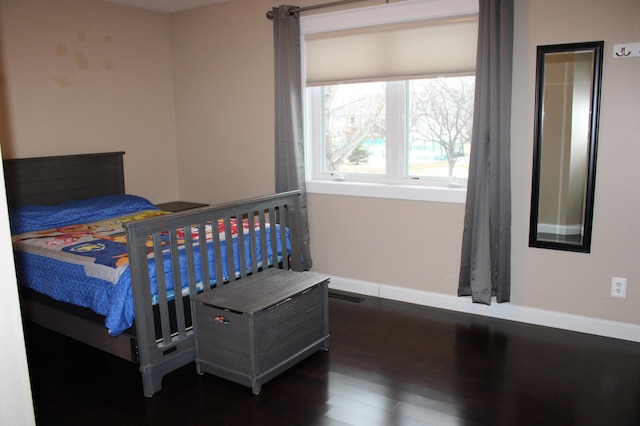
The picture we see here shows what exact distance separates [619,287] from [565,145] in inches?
35.9

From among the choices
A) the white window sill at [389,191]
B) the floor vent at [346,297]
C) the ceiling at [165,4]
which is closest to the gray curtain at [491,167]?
the white window sill at [389,191]

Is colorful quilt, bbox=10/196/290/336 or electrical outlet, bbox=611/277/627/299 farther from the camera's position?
electrical outlet, bbox=611/277/627/299

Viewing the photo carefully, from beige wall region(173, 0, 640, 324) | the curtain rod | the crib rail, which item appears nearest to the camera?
the crib rail

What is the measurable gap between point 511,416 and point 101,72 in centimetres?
394

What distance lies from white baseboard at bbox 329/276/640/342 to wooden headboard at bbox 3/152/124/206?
2.10 meters

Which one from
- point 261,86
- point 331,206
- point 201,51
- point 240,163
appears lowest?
point 331,206

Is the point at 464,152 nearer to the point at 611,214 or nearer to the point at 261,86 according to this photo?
the point at 611,214

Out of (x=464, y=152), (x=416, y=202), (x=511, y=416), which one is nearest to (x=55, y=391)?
(x=511, y=416)

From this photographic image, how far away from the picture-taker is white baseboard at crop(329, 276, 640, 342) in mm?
3160

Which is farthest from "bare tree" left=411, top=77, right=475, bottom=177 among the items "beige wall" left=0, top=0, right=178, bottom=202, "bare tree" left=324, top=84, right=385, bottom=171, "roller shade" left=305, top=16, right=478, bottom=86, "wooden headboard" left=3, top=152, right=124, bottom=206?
"wooden headboard" left=3, top=152, right=124, bottom=206

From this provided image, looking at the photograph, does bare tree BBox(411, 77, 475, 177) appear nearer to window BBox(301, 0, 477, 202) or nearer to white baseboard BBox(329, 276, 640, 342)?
window BBox(301, 0, 477, 202)

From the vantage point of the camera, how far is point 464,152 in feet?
12.0

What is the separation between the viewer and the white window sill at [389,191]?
11.8ft

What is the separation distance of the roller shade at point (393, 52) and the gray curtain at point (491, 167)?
0.64 feet
